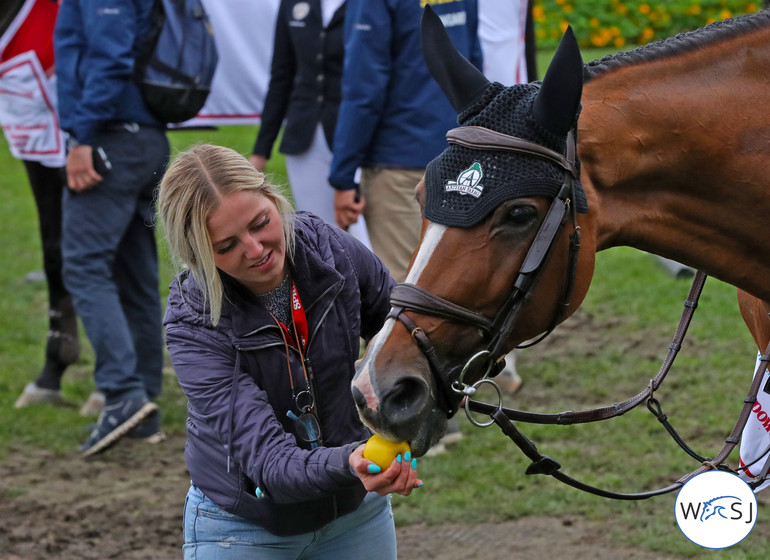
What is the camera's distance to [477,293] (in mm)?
2240

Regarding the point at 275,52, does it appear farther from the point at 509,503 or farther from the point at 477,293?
the point at 477,293

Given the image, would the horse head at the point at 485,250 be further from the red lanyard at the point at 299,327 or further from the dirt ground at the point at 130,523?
the dirt ground at the point at 130,523

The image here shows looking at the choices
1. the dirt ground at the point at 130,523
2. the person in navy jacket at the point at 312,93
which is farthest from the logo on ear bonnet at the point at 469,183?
the person in navy jacket at the point at 312,93

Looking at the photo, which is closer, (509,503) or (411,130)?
(509,503)

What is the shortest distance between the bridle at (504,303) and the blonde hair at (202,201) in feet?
1.77

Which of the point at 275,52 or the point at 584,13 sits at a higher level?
the point at 275,52

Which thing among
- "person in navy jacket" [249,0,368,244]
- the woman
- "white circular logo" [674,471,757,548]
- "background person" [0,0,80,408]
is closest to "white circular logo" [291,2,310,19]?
"person in navy jacket" [249,0,368,244]

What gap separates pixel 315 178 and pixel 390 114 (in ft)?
2.10

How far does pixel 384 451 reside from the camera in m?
2.21

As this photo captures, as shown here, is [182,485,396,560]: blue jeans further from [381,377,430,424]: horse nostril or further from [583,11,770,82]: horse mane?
[583,11,770,82]: horse mane

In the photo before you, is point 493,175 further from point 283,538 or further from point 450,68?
point 283,538

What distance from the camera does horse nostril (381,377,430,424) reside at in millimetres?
2123

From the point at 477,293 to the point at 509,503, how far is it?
2.51 m

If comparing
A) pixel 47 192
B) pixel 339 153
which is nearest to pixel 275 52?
pixel 339 153
